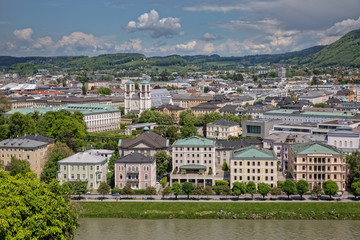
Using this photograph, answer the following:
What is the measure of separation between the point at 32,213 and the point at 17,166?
18923 mm

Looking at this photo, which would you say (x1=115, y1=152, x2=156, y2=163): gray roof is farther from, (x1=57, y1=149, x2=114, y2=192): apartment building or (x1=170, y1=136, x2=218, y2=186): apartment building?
(x1=170, y1=136, x2=218, y2=186): apartment building

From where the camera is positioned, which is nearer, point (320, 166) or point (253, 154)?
point (320, 166)

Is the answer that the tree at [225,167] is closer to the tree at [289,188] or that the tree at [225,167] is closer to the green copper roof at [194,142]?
the green copper roof at [194,142]

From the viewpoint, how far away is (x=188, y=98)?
8800 cm

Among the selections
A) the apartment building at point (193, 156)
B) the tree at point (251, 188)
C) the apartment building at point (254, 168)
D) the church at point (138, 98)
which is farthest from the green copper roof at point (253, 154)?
the church at point (138, 98)

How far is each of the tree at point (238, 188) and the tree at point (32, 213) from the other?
44.8ft

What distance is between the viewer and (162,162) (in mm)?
39094

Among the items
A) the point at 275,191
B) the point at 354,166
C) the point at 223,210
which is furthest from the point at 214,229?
the point at 354,166

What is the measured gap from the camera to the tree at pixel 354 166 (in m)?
35.2

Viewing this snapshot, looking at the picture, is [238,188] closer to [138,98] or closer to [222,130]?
[222,130]

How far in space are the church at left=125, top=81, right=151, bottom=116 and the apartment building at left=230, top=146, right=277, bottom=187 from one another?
43592 mm

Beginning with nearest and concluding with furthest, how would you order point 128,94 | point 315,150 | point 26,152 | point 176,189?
point 176,189, point 315,150, point 26,152, point 128,94

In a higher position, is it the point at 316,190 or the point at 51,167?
the point at 51,167

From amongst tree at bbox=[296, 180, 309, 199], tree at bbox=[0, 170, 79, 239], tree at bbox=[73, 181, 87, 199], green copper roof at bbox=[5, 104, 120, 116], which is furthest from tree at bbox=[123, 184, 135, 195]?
green copper roof at bbox=[5, 104, 120, 116]
